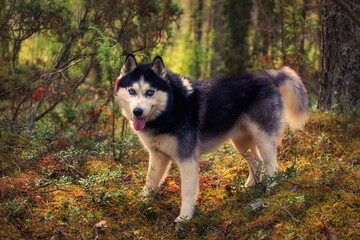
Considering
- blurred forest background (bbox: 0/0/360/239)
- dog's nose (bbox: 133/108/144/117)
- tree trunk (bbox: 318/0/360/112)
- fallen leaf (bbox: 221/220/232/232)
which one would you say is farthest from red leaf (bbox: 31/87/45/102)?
tree trunk (bbox: 318/0/360/112)

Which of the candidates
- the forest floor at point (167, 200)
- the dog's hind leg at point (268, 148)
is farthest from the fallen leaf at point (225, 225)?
the dog's hind leg at point (268, 148)

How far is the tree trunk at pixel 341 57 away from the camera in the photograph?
6.48 meters

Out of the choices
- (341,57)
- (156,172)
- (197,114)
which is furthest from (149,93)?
(341,57)

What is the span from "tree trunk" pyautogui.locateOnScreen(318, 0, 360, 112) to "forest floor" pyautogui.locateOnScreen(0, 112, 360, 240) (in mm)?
902

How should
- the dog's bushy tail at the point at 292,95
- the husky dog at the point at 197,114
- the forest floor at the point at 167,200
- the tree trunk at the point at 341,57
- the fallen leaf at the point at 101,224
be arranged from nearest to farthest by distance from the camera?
the forest floor at the point at 167,200 < the fallen leaf at the point at 101,224 < the husky dog at the point at 197,114 < the dog's bushy tail at the point at 292,95 < the tree trunk at the point at 341,57

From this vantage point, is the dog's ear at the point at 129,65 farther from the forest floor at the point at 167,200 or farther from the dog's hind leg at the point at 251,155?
the dog's hind leg at the point at 251,155

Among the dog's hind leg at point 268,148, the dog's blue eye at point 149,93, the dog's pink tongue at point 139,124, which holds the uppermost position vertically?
the dog's blue eye at point 149,93

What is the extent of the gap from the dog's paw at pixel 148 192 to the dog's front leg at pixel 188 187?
17.9 inches

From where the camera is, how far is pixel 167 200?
5035 millimetres

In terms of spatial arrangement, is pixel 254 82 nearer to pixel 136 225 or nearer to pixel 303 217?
pixel 303 217

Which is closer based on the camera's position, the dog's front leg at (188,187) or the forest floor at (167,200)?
the forest floor at (167,200)

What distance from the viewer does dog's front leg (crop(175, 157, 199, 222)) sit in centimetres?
457

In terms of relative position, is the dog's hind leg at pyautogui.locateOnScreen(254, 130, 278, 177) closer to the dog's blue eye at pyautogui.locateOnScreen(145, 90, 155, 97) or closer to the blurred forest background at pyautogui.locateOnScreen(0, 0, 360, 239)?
the dog's blue eye at pyautogui.locateOnScreen(145, 90, 155, 97)

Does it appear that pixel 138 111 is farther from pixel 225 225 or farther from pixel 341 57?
pixel 341 57
